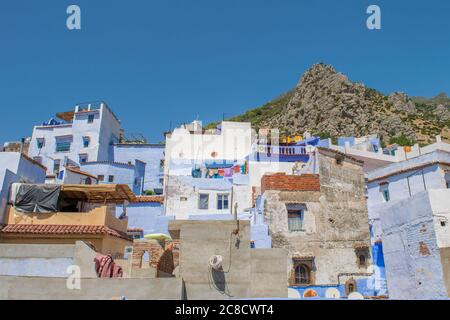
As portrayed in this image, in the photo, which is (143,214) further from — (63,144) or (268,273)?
(268,273)

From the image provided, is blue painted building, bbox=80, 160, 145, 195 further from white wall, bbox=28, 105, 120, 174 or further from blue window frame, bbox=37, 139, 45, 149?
blue window frame, bbox=37, 139, 45, 149

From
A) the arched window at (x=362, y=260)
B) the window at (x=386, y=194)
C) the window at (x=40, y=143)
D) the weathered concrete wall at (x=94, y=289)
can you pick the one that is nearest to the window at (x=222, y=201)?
the arched window at (x=362, y=260)

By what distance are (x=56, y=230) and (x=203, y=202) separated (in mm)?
17326

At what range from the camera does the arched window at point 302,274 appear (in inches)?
1057

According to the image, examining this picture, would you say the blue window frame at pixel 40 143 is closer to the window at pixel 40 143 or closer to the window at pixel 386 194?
the window at pixel 40 143

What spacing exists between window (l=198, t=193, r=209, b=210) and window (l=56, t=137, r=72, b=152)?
87.5ft

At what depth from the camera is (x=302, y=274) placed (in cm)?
2725

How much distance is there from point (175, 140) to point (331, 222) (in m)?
28.1

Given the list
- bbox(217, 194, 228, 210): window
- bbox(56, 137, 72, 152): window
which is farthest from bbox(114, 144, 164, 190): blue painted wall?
bbox(217, 194, 228, 210): window

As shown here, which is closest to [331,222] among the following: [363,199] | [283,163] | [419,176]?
[363,199]

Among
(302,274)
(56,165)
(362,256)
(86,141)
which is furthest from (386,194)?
(56,165)

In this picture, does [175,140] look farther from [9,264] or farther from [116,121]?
[9,264]

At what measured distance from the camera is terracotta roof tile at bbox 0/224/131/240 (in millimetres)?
20594
